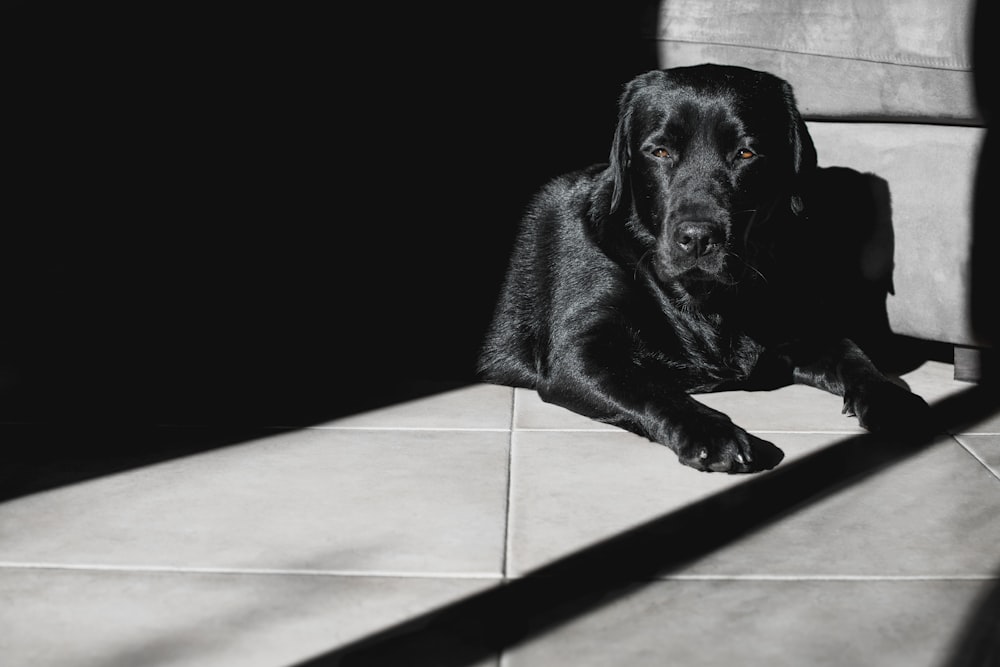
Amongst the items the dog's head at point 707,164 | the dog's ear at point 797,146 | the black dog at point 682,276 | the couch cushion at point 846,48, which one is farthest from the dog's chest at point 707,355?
the couch cushion at point 846,48

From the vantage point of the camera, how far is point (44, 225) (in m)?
2.96

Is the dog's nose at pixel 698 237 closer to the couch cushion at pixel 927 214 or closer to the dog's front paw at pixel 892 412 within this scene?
the dog's front paw at pixel 892 412

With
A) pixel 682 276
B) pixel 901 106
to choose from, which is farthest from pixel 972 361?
pixel 682 276

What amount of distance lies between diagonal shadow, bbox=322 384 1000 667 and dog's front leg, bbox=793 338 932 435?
0.07 meters

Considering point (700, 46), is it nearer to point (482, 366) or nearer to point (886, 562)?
point (482, 366)

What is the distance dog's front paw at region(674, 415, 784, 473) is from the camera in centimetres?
205

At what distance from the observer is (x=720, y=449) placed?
206cm

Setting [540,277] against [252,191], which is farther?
[252,191]

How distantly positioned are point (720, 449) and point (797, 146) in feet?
2.91

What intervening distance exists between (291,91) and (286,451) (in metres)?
1.18

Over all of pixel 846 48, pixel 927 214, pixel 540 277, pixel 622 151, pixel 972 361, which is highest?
pixel 846 48

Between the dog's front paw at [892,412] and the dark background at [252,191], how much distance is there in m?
0.98

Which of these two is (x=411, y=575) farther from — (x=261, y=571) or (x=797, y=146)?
(x=797, y=146)

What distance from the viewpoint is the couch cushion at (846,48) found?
8.55ft
